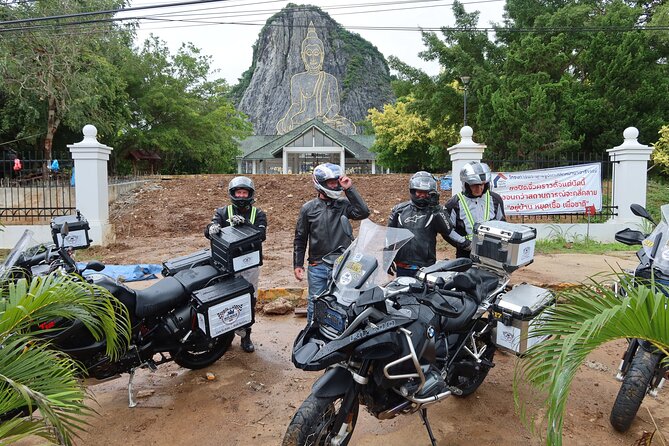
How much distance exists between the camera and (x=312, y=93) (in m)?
58.3

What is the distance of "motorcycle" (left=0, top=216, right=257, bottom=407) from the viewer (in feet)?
10.5

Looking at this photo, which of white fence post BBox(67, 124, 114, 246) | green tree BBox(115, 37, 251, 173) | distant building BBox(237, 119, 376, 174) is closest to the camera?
white fence post BBox(67, 124, 114, 246)

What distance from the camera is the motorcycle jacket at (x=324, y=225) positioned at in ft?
13.9

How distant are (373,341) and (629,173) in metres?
9.09

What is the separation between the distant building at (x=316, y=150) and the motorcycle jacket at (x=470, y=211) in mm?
27324

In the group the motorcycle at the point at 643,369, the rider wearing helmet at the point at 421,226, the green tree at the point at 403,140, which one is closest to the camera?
the motorcycle at the point at 643,369

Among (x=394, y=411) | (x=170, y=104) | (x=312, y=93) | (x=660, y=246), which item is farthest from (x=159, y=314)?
(x=312, y=93)

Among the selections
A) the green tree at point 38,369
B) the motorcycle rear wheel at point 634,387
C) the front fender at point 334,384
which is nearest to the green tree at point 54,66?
the green tree at point 38,369

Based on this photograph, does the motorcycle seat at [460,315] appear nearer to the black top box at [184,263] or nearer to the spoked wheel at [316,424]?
the spoked wheel at [316,424]

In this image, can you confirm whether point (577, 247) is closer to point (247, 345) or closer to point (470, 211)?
point (470, 211)

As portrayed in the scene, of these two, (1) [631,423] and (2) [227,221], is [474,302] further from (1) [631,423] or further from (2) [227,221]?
(2) [227,221]

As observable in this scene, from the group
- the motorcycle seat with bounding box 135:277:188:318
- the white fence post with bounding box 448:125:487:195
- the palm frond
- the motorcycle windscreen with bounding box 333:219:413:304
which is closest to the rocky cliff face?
the white fence post with bounding box 448:125:487:195

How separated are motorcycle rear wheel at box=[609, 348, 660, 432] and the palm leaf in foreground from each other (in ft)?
4.38

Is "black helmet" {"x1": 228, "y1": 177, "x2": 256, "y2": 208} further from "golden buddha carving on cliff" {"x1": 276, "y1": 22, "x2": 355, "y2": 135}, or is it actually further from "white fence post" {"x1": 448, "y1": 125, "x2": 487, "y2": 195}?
"golden buddha carving on cliff" {"x1": 276, "y1": 22, "x2": 355, "y2": 135}
